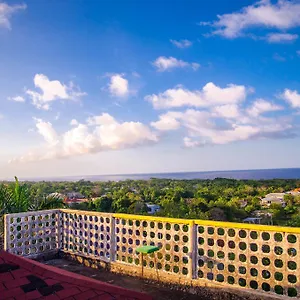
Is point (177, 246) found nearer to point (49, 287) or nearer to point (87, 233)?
point (87, 233)

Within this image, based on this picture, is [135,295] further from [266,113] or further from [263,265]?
[266,113]

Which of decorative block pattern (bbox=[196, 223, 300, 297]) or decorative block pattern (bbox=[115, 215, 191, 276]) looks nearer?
decorative block pattern (bbox=[196, 223, 300, 297])

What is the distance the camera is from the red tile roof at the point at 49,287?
3.82ft

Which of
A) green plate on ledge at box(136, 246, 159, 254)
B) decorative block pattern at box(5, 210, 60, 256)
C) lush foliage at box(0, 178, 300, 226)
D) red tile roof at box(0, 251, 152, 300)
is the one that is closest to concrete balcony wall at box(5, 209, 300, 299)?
decorative block pattern at box(5, 210, 60, 256)

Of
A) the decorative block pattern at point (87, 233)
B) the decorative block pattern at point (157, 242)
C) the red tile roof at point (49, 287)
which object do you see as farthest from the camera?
the decorative block pattern at point (87, 233)

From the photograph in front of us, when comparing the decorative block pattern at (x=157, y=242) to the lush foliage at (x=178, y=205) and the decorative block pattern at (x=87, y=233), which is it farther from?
the lush foliage at (x=178, y=205)

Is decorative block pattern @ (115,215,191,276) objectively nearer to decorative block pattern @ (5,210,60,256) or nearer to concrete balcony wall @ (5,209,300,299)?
concrete balcony wall @ (5,209,300,299)

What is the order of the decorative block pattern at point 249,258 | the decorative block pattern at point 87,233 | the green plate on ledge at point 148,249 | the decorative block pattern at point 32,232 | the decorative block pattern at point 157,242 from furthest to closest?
the decorative block pattern at point 32,232 < the decorative block pattern at point 87,233 < the decorative block pattern at point 157,242 < the green plate on ledge at point 148,249 < the decorative block pattern at point 249,258

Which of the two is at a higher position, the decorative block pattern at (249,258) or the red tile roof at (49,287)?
the red tile roof at (49,287)

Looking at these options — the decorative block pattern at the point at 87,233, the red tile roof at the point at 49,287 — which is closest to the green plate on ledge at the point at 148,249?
the decorative block pattern at the point at 87,233

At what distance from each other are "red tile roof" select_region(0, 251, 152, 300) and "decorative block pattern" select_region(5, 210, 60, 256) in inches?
168

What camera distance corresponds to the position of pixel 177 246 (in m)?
4.26

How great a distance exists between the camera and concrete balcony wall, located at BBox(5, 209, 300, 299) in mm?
3521

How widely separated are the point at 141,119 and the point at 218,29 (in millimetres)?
7780
